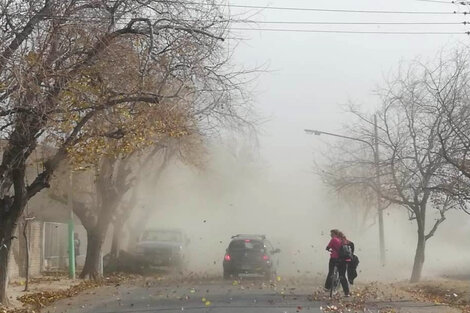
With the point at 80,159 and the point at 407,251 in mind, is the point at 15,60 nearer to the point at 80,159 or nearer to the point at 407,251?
the point at 80,159

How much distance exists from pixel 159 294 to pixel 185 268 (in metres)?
11.9

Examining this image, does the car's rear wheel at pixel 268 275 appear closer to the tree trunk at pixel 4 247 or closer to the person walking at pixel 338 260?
the person walking at pixel 338 260

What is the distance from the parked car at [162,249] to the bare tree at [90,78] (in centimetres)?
1219

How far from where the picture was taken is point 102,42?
12.3m

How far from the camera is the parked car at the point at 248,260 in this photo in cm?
2331

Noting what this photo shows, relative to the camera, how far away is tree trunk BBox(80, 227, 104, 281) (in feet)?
75.3

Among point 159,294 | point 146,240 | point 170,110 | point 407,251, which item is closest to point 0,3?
point 170,110

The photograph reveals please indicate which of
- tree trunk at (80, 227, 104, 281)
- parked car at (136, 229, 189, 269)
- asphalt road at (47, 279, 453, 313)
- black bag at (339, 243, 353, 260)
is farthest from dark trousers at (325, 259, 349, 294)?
parked car at (136, 229, 189, 269)

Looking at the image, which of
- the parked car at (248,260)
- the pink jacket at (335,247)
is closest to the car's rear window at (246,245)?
the parked car at (248,260)

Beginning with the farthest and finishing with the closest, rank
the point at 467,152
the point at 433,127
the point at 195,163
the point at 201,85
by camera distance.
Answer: the point at 195,163, the point at 433,127, the point at 467,152, the point at 201,85

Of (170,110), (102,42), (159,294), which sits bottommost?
(159,294)

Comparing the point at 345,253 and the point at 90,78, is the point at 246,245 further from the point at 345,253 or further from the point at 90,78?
the point at 90,78

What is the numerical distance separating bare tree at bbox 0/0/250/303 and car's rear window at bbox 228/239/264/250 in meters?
9.17

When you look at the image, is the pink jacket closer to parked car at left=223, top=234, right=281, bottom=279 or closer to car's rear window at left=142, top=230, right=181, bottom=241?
parked car at left=223, top=234, right=281, bottom=279
